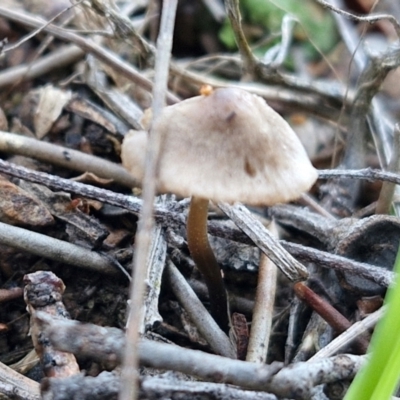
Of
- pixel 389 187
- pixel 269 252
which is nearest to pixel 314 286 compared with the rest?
pixel 269 252

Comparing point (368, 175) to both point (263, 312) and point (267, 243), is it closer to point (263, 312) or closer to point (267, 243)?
point (267, 243)

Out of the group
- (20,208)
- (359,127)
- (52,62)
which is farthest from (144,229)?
(52,62)

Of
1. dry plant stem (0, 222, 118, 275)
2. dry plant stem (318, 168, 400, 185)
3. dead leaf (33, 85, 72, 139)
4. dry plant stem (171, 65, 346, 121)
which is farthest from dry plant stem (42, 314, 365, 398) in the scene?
dry plant stem (171, 65, 346, 121)

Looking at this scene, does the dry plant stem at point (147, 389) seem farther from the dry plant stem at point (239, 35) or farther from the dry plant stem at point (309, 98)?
the dry plant stem at point (309, 98)

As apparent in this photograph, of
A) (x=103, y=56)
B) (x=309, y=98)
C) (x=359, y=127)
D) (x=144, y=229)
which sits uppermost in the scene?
(x=309, y=98)

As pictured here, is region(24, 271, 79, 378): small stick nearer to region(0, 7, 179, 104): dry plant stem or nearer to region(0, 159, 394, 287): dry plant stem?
region(0, 159, 394, 287): dry plant stem

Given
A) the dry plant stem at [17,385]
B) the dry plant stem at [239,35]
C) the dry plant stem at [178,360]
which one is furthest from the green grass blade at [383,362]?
the dry plant stem at [239,35]
